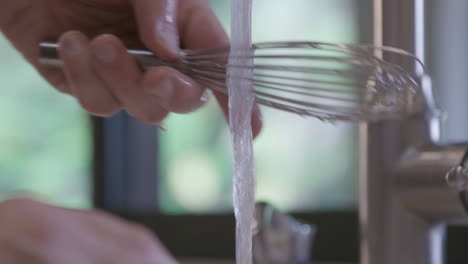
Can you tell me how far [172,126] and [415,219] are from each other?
2.08 ft

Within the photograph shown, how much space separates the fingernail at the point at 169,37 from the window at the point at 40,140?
0.72 m

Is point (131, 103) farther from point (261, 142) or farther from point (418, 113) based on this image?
point (261, 142)

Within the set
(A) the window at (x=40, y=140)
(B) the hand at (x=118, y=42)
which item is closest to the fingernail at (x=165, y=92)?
(B) the hand at (x=118, y=42)

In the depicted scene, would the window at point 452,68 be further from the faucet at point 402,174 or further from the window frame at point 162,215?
the faucet at point 402,174

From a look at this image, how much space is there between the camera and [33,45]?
1.88 feet

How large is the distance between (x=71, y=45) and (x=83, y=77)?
28 mm

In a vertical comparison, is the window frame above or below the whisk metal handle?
below

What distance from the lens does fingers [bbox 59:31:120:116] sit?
18.2 inches

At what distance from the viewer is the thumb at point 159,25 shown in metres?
0.44

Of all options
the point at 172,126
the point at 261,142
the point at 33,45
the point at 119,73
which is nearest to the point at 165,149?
the point at 172,126

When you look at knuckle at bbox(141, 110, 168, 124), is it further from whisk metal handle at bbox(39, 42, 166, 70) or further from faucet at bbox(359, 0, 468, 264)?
faucet at bbox(359, 0, 468, 264)

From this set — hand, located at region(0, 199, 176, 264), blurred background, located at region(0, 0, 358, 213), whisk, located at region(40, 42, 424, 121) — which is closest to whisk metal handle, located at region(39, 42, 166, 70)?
whisk, located at region(40, 42, 424, 121)

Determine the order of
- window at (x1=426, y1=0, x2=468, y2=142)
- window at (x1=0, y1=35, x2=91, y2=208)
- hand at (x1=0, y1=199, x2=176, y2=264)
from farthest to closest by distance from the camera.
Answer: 1. window at (x1=0, y1=35, x2=91, y2=208)
2. window at (x1=426, y1=0, x2=468, y2=142)
3. hand at (x1=0, y1=199, x2=176, y2=264)

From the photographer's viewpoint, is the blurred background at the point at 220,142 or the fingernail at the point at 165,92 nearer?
the fingernail at the point at 165,92
